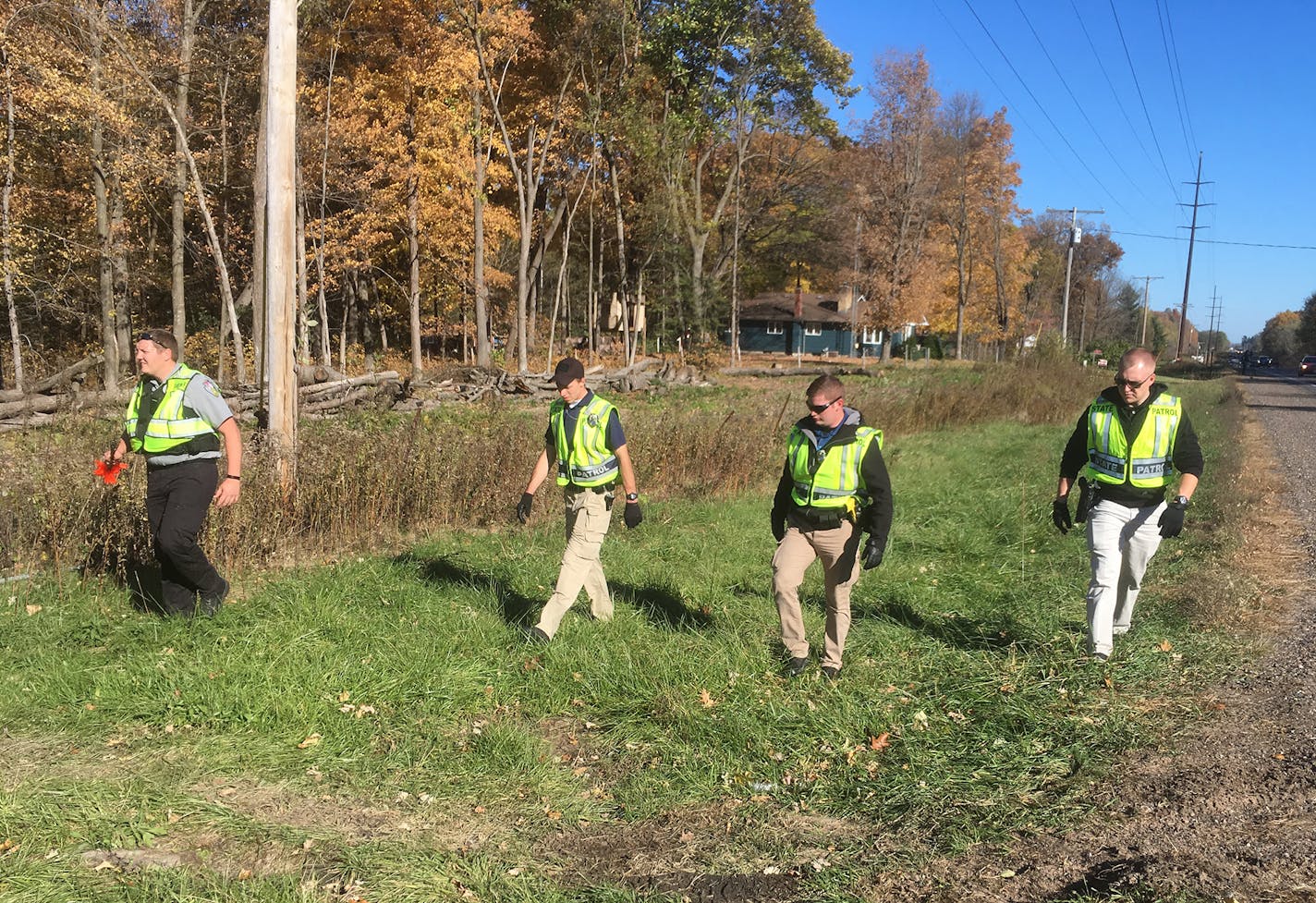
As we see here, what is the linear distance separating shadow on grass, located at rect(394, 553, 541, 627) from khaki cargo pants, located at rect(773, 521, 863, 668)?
6.31ft

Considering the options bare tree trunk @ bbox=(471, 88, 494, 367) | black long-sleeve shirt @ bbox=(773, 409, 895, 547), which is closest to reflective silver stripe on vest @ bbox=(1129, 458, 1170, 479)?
black long-sleeve shirt @ bbox=(773, 409, 895, 547)

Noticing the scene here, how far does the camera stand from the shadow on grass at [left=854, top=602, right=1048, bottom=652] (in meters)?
6.11

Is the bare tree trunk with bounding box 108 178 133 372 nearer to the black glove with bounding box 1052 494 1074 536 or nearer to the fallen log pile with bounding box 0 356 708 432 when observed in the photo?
the fallen log pile with bounding box 0 356 708 432

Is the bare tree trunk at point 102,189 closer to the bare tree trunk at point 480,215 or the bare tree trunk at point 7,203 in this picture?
the bare tree trunk at point 7,203

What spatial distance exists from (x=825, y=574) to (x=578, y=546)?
1601mm

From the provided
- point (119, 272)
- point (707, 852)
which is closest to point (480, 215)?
point (119, 272)

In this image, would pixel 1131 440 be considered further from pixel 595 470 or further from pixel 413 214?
pixel 413 214

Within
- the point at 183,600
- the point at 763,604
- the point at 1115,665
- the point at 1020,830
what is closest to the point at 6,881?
the point at 183,600

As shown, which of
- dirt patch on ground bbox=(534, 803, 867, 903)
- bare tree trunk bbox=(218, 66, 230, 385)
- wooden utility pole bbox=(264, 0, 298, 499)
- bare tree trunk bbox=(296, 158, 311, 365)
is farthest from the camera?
bare tree trunk bbox=(218, 66, 230, 385)

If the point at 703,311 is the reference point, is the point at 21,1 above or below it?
above

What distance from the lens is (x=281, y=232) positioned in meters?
8.00

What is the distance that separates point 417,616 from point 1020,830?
4.02m

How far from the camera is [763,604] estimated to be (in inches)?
273

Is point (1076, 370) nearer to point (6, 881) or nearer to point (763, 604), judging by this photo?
point (763, 604)
